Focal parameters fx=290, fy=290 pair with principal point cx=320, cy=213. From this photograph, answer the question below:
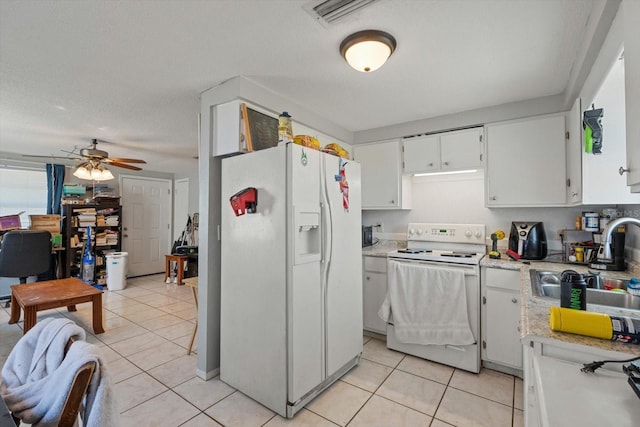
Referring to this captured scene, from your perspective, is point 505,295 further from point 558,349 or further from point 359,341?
point 558,349

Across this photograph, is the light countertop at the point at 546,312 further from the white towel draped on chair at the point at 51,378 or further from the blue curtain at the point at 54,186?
the blue curtain at the point at 54,186

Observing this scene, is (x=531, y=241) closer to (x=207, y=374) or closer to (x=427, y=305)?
(x=427, y=305)

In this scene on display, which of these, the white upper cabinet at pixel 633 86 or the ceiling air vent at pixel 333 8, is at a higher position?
the ceiling air vent at pixel 333 8

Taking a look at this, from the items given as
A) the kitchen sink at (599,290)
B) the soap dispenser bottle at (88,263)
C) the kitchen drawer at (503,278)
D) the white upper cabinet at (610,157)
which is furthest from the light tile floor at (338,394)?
the soap dispenser bottle at (88,263)

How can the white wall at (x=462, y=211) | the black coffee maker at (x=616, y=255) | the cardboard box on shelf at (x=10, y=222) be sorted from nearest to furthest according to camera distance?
the black coffee maker at (x=616, y=255) → the white wall at (x=462, y=211) → the cardboard box on shelf at (x=10, y=222)

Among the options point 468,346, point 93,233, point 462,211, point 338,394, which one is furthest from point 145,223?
point 468,346

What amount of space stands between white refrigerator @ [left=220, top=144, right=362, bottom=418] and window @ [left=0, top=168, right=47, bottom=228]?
4672mm

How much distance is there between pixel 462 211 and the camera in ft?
10.2

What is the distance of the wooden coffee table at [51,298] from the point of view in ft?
9.40

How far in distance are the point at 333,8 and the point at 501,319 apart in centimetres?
249

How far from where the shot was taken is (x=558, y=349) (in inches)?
40.3

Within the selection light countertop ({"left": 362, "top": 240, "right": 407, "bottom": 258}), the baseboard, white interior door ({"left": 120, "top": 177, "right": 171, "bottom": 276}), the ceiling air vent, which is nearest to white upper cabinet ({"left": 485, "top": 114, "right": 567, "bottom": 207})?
light countertop ({"left": 362, "top": 240, "right": 407, "bottom": 258})

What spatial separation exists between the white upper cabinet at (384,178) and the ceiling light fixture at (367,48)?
1.55 metres

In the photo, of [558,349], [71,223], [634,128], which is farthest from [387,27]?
[71,223]
